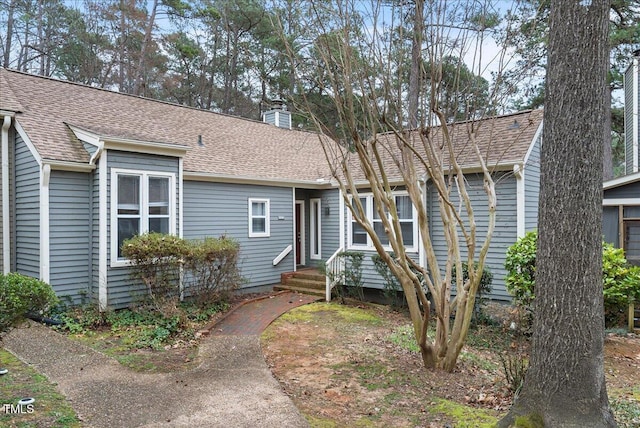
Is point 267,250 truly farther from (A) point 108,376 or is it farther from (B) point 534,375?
(B) point 534,375

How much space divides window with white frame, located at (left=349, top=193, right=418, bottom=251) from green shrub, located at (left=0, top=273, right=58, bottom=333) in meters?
6.96

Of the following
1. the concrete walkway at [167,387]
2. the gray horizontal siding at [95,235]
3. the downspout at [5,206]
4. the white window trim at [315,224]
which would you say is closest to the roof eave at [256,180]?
the white window trim at [315,224]

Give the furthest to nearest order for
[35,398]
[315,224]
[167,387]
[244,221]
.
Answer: [315,224]
[244,221]
[167,387]
[35,398]

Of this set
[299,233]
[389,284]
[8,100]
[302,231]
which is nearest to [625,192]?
Result: [389,284]

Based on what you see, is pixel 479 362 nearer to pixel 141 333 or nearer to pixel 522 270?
pixel 522 270

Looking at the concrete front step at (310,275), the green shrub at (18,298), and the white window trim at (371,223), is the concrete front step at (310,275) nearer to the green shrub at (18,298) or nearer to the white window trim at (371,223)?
the white window trim at (371,223)

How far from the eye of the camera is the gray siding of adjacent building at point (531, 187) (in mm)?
9203

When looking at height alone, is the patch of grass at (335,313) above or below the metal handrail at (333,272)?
below

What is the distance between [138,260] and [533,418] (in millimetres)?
6930

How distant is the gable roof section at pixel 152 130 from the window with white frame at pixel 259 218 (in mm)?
784

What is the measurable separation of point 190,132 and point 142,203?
4.40 m

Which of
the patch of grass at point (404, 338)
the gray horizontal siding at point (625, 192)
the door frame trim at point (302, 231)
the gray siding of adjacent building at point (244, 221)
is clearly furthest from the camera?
the door frame trim at point (302, 231)

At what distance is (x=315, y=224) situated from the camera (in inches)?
528

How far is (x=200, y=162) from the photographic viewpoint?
10.9 meters
